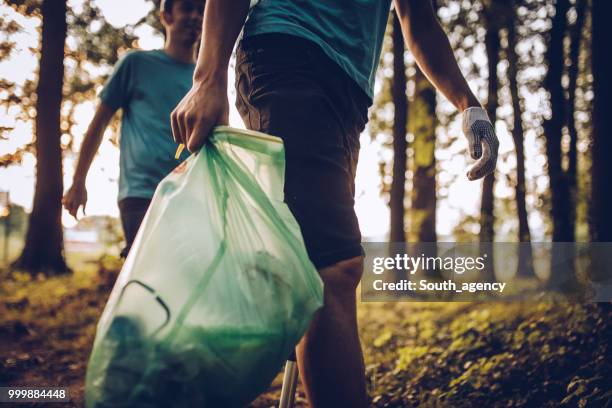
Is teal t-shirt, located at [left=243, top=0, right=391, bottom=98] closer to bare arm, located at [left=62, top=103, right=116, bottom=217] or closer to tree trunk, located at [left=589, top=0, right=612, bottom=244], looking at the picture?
bare arm, located at [left=62, top=103, right=116, bottom=217]

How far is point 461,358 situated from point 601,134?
7.48 ft

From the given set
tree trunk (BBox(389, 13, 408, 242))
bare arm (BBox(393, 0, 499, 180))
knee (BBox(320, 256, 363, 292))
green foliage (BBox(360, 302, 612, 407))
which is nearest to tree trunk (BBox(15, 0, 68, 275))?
tree trunk (BBox(389, 13, 408, 242))

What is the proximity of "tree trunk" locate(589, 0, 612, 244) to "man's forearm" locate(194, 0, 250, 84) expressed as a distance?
157 inches

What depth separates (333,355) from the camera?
138cm

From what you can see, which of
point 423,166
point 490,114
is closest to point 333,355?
point 423,166

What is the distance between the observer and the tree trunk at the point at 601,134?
4.36 meters

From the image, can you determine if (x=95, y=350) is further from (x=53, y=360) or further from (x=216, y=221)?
(x=53, y=360)

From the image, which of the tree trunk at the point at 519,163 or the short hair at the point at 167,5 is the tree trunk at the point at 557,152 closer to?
the tree trunk at the point at 519,163

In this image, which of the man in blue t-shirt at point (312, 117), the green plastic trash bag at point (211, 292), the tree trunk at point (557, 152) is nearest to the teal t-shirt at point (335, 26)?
the man in blue t-shirt at point (312, 117)

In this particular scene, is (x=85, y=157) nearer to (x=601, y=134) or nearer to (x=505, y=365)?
(x=505, y=365)

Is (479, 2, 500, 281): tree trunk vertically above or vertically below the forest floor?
above

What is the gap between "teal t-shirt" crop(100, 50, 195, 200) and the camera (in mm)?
3084

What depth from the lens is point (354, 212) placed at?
148 centimetres

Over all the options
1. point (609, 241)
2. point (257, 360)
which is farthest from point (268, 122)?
point (609, 241)
